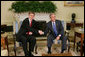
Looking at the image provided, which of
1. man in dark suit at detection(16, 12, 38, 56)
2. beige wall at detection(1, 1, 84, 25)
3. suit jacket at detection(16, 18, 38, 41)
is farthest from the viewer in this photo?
beige wall at detection(1, 1, 84, 25)

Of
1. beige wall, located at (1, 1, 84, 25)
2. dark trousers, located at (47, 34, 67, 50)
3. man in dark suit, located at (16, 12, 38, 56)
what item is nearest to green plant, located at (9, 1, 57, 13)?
beige wall, located at (1, 1, 84, 25)

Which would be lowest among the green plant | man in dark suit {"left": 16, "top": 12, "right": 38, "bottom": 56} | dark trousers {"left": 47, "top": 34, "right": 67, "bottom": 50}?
dark trousers {"left": 47, "top": 34, "right": 67, "bottom": 50}

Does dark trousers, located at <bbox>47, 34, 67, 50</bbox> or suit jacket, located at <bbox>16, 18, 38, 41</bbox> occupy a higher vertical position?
suit jacket, located at <bbox>16, 18, 38, 41</bbox>

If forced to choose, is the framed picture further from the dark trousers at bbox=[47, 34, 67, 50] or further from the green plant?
the dark trousers at bbox=[47, 34, 67, 50]

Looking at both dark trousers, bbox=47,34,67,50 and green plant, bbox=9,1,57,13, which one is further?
green plant, bbox=9,1,57,13

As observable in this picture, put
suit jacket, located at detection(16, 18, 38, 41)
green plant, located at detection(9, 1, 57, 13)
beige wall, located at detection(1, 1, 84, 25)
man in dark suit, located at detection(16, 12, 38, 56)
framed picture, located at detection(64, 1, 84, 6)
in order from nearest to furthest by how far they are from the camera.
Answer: man in dark suit, located at detection(16, 12, 38, 56) < suit jacket, located at detection(16, 18, 38, 41) < green plant, located at detection(9, 1, 57, 13) < beige wall, located at detection(1, 1, 84, 25) < framed picture, located at detection(64, 1, 84, 6)

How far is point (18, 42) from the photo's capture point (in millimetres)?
4223

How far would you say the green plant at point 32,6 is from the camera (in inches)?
231

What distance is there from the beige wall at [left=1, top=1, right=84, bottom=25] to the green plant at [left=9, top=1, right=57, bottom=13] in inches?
18.1

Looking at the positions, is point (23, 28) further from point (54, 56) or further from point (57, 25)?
point (54, 56)

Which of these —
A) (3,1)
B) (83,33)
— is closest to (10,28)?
(3,1)

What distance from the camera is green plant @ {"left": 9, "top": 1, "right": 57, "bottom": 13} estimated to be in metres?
5.87

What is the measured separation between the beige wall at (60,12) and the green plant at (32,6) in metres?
0.46

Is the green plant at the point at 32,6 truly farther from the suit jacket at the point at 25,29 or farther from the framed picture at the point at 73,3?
the suit jacket at the point at 25,29
